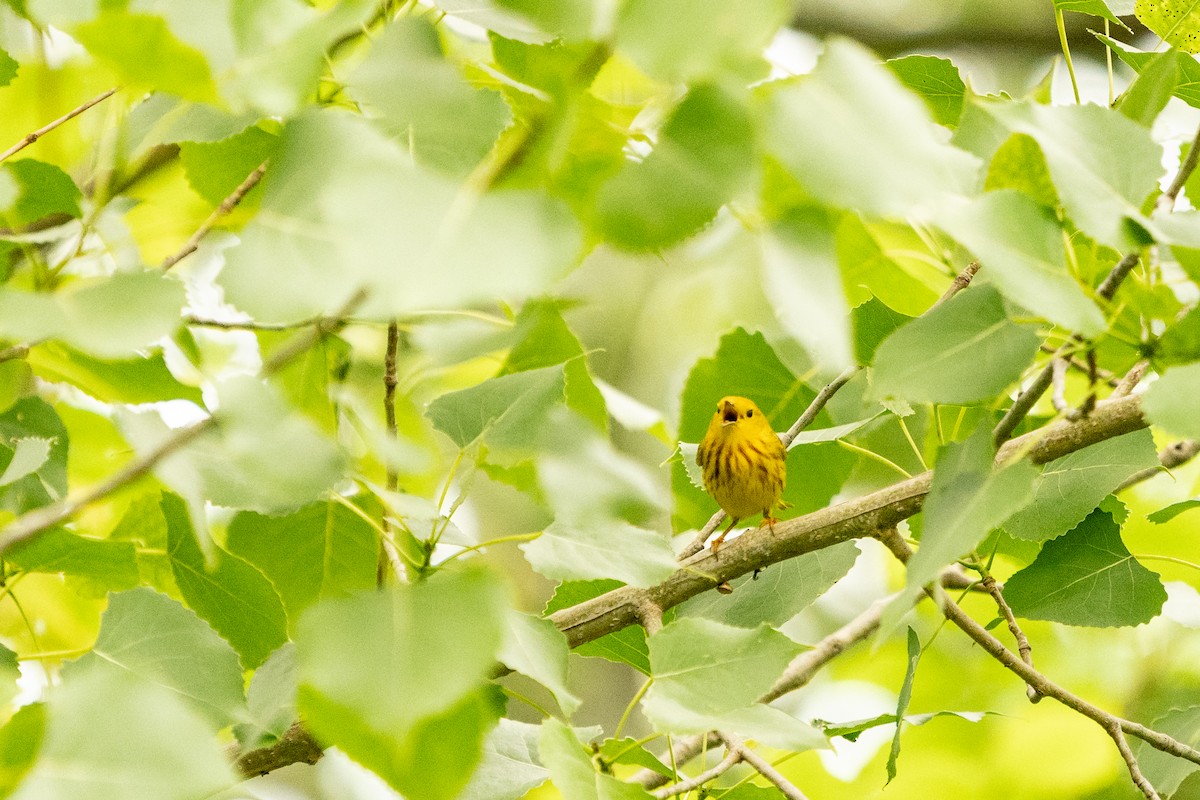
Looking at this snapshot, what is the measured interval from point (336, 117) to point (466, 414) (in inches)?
15.1

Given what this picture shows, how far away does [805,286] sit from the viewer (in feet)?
1.33

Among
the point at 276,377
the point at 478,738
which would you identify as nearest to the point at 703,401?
the point at 276,377

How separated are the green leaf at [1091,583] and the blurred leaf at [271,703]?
0.66 m

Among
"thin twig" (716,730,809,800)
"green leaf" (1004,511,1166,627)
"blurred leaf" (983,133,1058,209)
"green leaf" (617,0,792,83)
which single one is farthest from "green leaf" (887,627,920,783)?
"green leaf" (617,0,792,83)

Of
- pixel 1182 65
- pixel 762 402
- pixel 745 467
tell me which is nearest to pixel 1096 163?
pixel 1182 65

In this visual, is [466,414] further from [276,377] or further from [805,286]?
[805,286]

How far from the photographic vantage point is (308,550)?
1090 millimetres

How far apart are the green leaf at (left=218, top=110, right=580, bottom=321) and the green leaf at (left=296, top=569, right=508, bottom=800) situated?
0.42 feet

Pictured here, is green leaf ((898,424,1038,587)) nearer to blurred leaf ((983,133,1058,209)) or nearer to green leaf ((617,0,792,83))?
blurred leaf ((983,133,1058,209))

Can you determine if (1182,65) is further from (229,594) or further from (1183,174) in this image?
(229,594)

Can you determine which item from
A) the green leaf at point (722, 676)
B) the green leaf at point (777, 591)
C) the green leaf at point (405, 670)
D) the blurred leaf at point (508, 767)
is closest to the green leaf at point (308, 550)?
the blurred leaf at point (508, 767)

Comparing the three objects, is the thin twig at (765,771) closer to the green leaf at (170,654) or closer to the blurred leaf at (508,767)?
the blurred leaf at (508,767)

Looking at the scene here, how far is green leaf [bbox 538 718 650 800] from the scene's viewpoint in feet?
2.04

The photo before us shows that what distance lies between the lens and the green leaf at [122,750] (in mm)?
396
